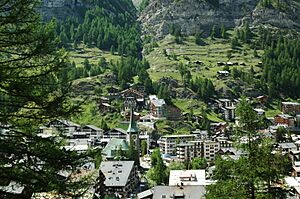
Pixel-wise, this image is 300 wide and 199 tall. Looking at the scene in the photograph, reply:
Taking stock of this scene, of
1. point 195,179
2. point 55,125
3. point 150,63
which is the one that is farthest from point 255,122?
point 150,63

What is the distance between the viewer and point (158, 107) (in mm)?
128250

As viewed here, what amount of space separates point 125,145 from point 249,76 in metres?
72.7

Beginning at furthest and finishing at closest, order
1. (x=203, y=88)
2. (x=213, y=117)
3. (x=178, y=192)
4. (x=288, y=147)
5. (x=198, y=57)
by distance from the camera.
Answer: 1. (x=198, y=57)
2. (x=203, y=88)
3. (x=213, y=117)
4. (x=288, y=147)
5. (x=178, y=192)

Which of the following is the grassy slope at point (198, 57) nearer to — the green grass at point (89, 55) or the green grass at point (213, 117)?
the green grass at point (89, 55)

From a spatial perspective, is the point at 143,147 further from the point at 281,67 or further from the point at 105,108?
the point at 281,67

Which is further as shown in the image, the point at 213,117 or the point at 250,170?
the point at 213,117

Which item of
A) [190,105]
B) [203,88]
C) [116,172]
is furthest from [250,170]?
[203,88]

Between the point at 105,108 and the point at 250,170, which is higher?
the point at 250,170

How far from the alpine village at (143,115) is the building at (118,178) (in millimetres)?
179

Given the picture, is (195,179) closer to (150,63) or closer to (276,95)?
(276,95)

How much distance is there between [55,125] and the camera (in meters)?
12.9

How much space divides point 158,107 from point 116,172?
56.4m

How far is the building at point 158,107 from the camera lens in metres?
128

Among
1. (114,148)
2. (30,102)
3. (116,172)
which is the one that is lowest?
(114,148)
